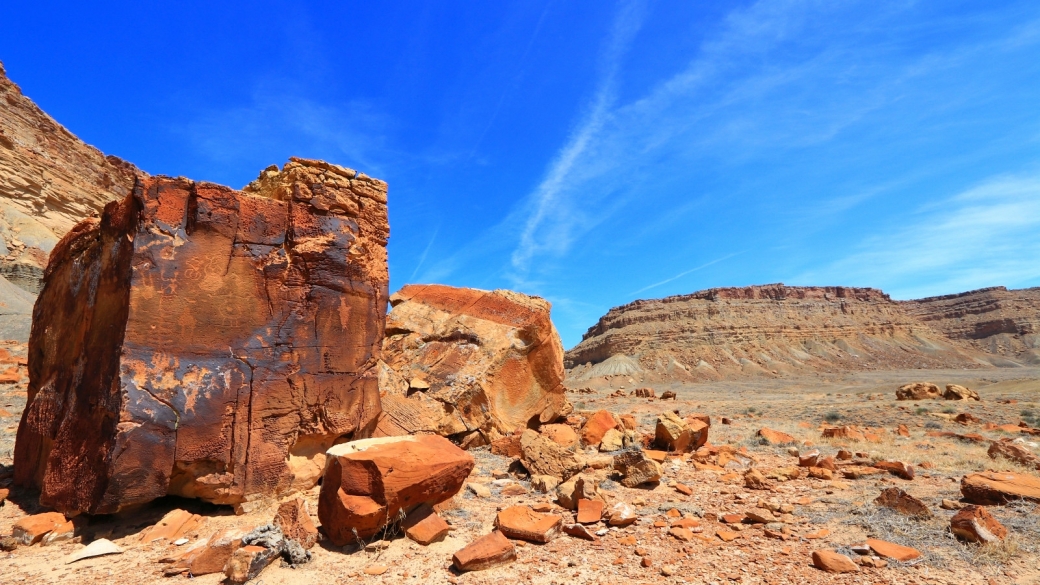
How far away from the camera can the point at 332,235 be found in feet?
19.5

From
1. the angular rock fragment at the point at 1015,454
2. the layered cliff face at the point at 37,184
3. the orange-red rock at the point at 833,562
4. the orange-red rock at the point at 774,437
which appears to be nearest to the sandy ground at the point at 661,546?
the orange-red rock at the point at 833,562

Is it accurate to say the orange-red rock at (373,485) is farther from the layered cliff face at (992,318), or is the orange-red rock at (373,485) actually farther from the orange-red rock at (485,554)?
the layered cliff face at (992,318)

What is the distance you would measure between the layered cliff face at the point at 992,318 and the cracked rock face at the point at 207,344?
269 ft

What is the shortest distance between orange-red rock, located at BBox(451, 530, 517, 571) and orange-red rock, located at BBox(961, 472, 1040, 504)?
442 cm

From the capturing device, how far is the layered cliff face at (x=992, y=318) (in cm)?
6644

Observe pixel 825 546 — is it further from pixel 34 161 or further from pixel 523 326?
pixel 34 161

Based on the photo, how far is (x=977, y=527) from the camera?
3959 mm

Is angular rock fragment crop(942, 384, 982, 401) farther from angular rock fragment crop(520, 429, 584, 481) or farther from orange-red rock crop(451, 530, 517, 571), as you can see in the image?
orange-red rock crop(451, 530, 517, 571)

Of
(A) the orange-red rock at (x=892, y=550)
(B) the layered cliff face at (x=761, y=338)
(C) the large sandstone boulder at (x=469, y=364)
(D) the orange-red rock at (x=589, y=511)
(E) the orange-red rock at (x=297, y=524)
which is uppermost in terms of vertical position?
(B) the layered cliff face at (x=761, y=338)

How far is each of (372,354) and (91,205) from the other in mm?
25404

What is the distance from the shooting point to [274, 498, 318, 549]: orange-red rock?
162 inches

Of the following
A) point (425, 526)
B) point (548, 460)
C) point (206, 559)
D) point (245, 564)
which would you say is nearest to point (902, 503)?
point (548, 460)

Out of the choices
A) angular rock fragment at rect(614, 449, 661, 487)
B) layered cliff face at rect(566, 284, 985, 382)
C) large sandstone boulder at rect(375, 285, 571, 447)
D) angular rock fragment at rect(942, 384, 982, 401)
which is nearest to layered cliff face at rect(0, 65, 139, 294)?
large sandstone boulder at rect(375, 285, 571, 447)

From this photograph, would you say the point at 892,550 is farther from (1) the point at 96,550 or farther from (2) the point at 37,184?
(2) the point at 37,184
